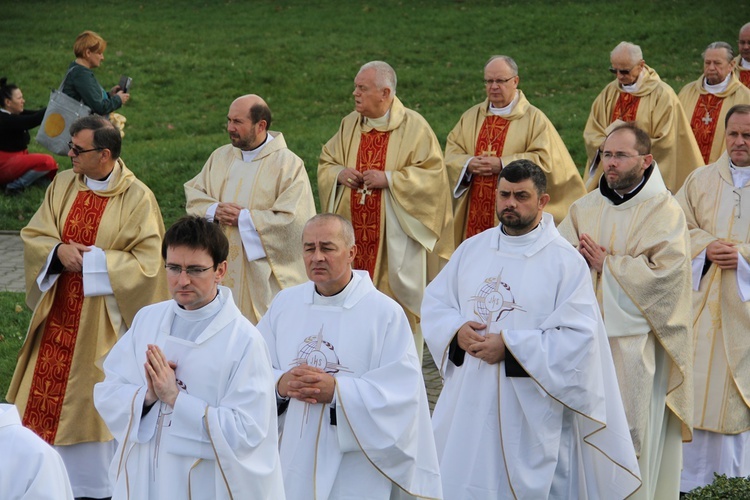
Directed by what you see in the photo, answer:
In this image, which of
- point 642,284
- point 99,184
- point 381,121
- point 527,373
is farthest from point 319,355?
point 381,121

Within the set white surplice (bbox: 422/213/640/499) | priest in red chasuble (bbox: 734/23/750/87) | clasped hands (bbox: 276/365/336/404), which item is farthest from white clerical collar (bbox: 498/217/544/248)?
priest in red chasuble (bbox: 734/23/750/87)

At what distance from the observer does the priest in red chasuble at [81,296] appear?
8.06 m

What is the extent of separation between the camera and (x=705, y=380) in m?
8.33

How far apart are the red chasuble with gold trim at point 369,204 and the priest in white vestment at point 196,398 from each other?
4499 mm

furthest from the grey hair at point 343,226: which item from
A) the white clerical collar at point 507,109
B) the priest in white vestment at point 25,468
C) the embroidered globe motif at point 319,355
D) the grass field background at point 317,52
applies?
the grass field background at point 317,52

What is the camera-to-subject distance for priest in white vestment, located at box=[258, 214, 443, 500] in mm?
5867

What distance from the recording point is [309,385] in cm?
586

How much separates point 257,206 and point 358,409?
3534mm

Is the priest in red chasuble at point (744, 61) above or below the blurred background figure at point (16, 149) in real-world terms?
above

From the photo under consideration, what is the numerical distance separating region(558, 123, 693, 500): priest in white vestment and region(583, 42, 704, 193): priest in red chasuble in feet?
12.7

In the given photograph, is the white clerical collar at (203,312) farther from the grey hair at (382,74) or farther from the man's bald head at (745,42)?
the man's bald head at (745,42)

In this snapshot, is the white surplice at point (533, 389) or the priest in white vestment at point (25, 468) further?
the white surplice at point (533, 389)

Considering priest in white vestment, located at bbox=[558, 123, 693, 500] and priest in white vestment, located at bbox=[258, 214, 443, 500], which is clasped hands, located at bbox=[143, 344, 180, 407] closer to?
priest in white vestment, located at bbox=[258, 214, 443, 500]

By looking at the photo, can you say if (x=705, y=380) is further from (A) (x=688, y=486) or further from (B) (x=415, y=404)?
(B) (x=415, y=404)
